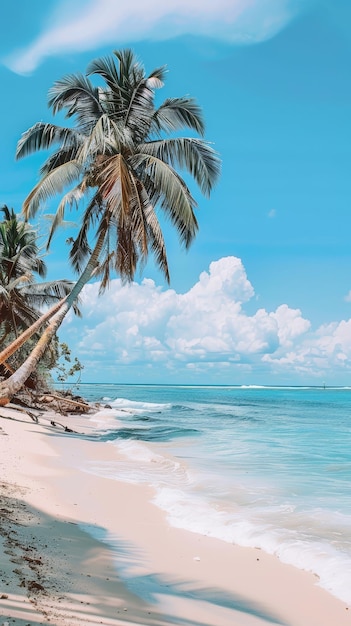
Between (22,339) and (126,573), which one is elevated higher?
(22,339)

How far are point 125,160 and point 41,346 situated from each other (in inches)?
241

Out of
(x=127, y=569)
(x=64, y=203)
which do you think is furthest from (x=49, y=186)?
(x=127, y=569)

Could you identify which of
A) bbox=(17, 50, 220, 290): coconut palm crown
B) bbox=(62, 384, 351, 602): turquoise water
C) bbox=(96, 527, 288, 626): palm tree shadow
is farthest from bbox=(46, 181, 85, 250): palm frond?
bbox=(96, 527, 288, 626): palm tree shadow

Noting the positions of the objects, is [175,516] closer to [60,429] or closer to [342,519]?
[342,519]

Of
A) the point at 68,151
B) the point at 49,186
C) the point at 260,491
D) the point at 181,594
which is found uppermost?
the point at 68,151

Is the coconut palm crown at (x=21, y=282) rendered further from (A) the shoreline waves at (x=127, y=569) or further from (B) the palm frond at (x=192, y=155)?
(A) the shoreline waves at (x=127, y=569)

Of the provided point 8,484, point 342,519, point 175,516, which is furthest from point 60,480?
point 342,519

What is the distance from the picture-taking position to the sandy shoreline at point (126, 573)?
351cm

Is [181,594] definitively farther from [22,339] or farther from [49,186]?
[49,186]

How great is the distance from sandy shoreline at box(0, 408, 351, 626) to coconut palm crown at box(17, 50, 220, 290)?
8219 mm

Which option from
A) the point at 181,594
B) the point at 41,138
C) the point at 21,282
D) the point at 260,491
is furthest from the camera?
the point at 21,282

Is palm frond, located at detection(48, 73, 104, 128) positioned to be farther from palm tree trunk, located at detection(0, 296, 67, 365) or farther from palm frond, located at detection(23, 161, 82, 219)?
palm tree trunk, located at detection(0, 296, 67, 365)

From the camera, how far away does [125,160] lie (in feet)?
46.8

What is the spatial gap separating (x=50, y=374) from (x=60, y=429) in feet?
45.3
